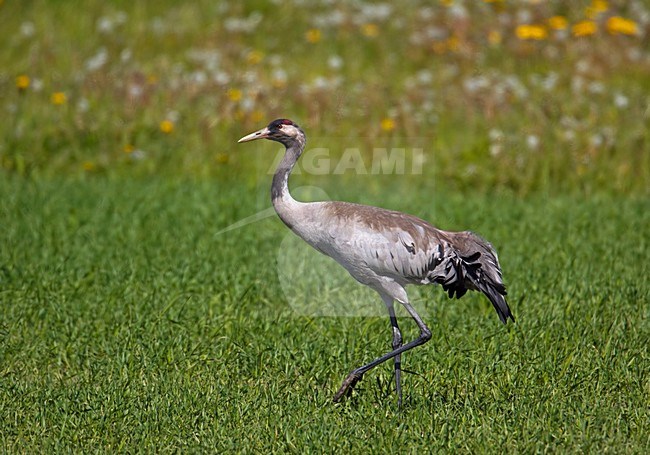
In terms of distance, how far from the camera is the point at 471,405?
15.6 ft

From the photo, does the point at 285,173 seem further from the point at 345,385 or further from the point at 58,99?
the point at 58,99

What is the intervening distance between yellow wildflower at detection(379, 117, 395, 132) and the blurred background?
2 centimetres

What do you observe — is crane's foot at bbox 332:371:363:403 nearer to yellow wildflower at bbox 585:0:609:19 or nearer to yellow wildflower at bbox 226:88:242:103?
yellow wildflower at bbox 226:88:242:103

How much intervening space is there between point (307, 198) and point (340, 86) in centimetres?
271

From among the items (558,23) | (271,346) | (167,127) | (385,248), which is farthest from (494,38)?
(385,248)

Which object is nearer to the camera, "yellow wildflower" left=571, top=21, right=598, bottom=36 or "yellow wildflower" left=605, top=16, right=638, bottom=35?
"yellow wildflower" left=571, top=21, right=598, bottom=36

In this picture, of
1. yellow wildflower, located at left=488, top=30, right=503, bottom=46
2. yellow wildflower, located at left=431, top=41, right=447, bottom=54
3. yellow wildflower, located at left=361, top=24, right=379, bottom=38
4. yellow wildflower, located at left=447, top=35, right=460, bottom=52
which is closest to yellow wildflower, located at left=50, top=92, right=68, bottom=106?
yellow wildflower, located at left=361, top=24, right=379, bottom=38

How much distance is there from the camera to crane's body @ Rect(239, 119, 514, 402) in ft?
16.0

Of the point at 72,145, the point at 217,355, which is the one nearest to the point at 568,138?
the point at 72,145

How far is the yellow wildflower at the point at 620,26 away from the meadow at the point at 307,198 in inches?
3.4

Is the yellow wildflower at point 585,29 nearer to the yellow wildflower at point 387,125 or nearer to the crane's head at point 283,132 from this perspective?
the yellow wildflower at point 387,125

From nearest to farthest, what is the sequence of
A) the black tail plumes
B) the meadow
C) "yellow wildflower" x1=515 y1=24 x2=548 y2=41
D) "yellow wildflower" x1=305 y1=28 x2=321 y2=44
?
the meadow, the black tail plumes, "yellow wildflower" x1=515 y1=24 x2=548 y2=41, "yellow wildflower" x1=305 y1=28 x2=321 y2=44

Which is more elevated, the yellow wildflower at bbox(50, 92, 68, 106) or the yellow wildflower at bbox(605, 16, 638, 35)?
the yellow wildflower at bbox(50, 92, 68, 106)

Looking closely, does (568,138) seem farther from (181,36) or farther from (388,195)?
(181,36)
